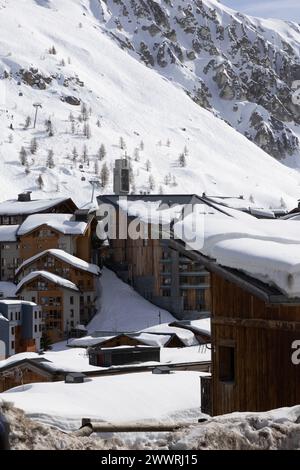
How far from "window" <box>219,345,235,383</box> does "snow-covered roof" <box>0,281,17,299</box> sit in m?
59.6

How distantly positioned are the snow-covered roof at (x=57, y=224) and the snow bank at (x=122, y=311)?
484 cm

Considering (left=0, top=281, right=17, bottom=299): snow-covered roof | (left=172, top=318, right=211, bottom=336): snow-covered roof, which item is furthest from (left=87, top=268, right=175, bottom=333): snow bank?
(left=0, top=281, right=17, bottom=299): snow-covered roof

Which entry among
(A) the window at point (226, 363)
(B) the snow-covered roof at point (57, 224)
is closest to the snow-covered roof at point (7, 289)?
(B) the snow-covered roof at point (57, 224)

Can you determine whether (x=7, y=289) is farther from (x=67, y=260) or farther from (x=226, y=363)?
(x=226, y=363)

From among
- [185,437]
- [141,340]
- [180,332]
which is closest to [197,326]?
[180,332]

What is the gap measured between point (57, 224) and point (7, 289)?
6541 mm

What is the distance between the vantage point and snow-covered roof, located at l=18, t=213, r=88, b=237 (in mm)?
77250

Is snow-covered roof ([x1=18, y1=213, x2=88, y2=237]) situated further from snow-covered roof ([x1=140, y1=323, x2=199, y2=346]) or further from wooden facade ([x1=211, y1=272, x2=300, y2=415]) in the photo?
wooden facade ([x1=211, y1=272, x2=300, y2=415])

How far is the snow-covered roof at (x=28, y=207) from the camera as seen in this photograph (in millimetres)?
83562

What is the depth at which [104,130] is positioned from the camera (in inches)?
6097

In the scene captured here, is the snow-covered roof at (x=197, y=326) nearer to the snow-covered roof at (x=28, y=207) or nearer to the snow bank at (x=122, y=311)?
the snow bank at (x=122, y=311)

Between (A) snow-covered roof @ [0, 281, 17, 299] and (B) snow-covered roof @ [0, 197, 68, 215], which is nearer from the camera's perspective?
(A) snow-covered roof @ [0, 281, 17, 299]

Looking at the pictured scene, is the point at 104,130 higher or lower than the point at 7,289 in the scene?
higher
